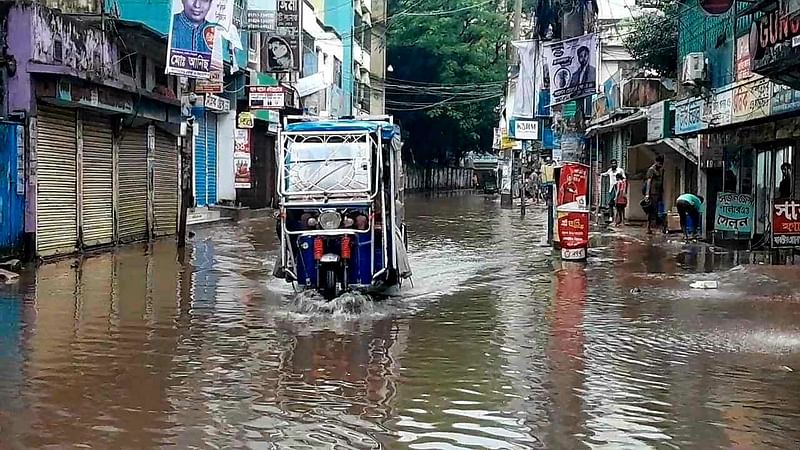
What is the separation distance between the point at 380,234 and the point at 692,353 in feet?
14.1

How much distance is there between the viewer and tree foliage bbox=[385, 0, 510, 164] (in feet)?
223

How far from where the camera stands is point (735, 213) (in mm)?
20578

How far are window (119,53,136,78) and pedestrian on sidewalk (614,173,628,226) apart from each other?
48.0ft

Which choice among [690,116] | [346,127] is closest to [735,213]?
[690,116]

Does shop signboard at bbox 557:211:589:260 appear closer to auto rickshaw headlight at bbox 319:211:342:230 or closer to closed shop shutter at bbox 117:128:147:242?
auto rickshaw headlight at bbox 319:211:342:230

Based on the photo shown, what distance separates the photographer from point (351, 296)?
1249 cm

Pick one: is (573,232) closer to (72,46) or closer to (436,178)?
(72,46)

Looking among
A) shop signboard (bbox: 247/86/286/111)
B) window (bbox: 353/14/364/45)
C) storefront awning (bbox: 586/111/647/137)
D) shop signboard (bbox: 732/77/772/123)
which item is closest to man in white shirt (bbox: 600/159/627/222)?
storefront awning (bbox: 586/111/647/137)

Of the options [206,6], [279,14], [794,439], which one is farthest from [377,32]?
[794,439]

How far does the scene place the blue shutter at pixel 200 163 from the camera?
1314 inches

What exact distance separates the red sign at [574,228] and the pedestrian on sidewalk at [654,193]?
8485 mm

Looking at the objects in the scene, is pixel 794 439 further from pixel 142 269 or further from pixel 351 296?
pixel 142 269

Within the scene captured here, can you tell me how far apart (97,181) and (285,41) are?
Answer: 52.6 feet

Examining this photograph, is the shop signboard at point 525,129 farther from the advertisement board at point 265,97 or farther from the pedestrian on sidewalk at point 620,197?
the advertisement board at point 265,97
